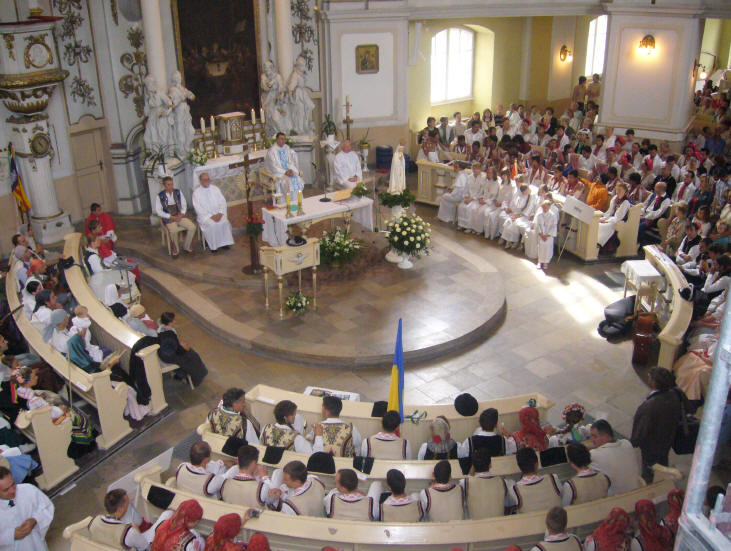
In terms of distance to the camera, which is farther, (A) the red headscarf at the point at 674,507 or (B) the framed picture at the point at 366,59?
(B) the framed picture at the point at 366,59

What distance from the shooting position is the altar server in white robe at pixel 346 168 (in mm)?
13617

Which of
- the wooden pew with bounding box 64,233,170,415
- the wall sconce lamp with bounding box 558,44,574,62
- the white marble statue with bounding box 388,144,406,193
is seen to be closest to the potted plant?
the white marble statue with bounding box 388,144,406,193

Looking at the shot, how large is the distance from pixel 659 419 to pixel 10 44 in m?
10.9

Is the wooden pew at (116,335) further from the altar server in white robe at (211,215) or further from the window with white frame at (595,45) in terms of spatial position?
the window with white frame at (595,45)

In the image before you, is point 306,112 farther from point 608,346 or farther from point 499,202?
point 608,346

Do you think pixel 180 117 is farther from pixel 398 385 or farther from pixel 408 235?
pixel 398 385

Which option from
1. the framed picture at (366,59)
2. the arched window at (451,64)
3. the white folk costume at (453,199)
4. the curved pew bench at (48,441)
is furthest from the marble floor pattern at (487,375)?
the arched window at (451,64)

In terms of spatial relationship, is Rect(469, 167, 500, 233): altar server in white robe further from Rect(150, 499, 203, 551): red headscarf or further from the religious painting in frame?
Rect(150, 499, 203, 551): red headscarf

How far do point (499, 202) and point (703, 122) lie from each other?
7.05 meters

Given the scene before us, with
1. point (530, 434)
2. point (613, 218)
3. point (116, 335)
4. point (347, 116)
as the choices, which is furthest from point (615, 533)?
point (347, 116)

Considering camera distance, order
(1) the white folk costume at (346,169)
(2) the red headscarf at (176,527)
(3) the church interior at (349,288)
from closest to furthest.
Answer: (2) the red headscarf at (176,527), (3) the church interior at (349,288), (1) the white folk costume at (346,169)

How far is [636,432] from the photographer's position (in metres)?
7.09

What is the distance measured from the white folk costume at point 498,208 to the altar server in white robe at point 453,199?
2.69 ft

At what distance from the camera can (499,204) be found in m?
13.7
